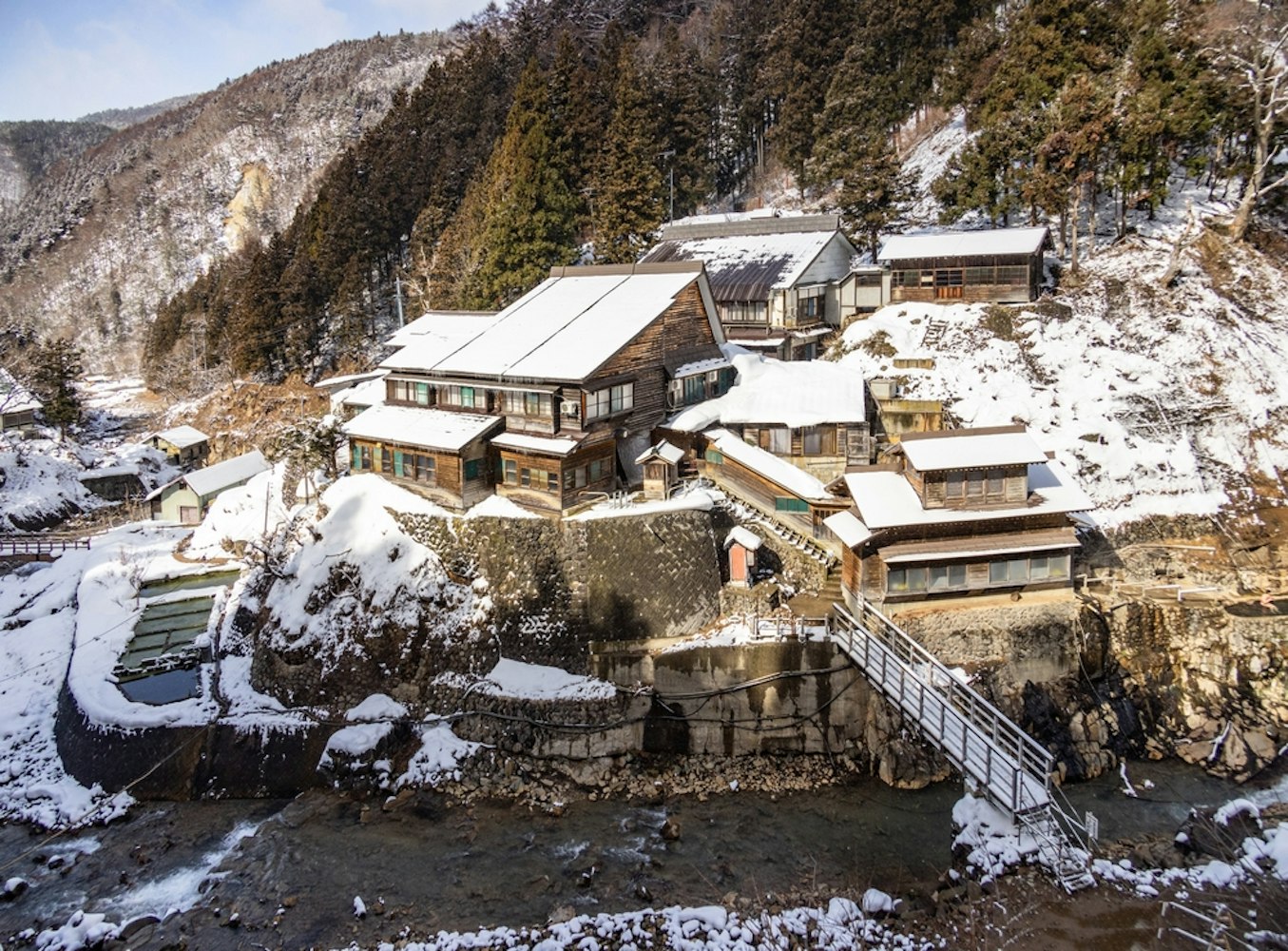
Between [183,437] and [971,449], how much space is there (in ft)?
Answer: 144

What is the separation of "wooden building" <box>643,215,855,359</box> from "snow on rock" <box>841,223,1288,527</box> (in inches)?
101

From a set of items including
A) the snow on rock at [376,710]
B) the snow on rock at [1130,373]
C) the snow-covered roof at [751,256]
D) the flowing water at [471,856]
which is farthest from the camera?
the snow-covered roof at [751,256]

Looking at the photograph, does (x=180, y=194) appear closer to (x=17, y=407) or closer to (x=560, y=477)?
(x=17, y=407)

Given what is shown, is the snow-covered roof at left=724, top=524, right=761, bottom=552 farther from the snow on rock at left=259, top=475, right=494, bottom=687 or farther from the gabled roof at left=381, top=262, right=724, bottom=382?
the snow on rock at left=259, top=475, right=494, bottom=687

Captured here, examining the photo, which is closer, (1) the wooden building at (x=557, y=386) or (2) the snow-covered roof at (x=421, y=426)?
(1) the wooden building at (x=557, y=386)

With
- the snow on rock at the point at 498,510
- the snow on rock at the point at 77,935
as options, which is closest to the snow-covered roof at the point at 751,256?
the snow on rock at the point at 498,510

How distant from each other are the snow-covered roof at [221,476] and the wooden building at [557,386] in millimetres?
12271

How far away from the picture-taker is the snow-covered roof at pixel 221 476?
115 feet

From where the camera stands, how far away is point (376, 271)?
53000mm

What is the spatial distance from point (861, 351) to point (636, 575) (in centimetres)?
1442

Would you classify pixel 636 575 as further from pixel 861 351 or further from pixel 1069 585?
pixel 861 351

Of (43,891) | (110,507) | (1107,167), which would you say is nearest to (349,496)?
(43,891)

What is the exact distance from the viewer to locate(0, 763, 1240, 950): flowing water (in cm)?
1538

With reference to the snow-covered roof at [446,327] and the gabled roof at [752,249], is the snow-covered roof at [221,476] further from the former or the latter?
the gabled roof at [752,249]
